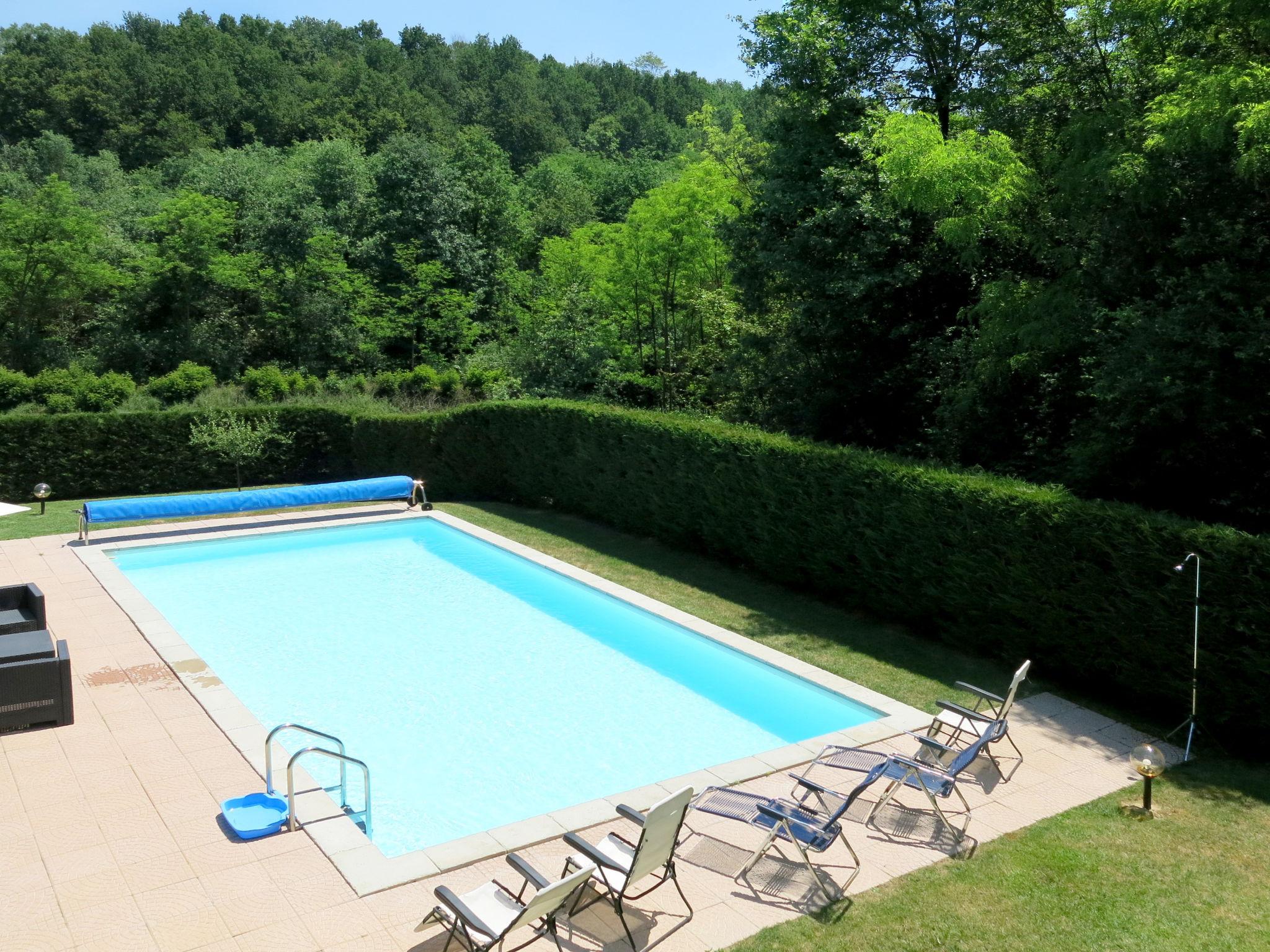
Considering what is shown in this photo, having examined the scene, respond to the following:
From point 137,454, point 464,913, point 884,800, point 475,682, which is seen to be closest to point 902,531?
point 884,800

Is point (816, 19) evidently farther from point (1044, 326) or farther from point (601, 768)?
point (601, 768)

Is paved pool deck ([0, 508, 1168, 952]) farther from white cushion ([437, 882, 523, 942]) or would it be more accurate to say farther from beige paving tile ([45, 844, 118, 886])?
white cushion ([437, 882, 523, 942])

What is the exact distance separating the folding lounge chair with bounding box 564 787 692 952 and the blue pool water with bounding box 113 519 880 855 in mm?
2546

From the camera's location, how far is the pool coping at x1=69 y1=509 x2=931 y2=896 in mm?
7031

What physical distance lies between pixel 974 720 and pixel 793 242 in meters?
10.4

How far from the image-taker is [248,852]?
23.3 feet

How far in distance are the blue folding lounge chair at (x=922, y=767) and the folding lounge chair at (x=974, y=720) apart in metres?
0.24

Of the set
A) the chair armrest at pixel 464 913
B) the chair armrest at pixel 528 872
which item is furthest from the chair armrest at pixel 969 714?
the chair armrest at pixel 464 913

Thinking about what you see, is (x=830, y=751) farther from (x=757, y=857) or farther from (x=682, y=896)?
(x=682, y=896)

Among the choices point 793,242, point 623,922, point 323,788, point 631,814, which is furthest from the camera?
point 793,242

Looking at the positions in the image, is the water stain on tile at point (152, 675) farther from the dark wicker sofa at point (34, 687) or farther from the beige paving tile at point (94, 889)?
the beige paving tile at point (94, 889)

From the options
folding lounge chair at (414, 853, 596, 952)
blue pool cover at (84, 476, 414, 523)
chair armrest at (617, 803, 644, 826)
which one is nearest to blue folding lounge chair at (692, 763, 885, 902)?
chair armrest at (617, 803, 644, 826)

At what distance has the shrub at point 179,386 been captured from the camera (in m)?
28.1

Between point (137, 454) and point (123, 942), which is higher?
point (123, 942)
